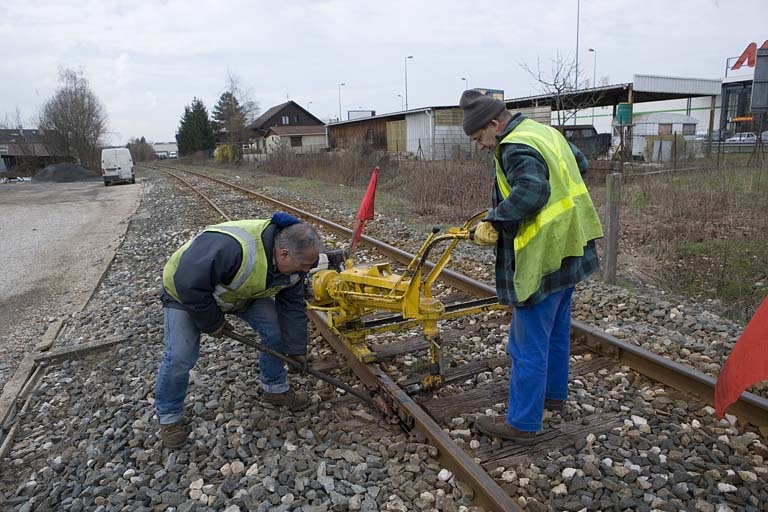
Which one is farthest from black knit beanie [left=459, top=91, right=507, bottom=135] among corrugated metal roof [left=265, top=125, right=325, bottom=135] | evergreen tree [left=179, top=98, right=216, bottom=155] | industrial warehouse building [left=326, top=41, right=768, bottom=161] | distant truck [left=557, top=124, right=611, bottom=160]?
evergreen tree [left=179, top=98, right=216, bottom=155]

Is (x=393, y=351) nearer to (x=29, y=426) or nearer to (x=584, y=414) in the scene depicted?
(x=584, y=414)

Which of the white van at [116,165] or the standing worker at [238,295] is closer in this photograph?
the standing worker at [238,295]

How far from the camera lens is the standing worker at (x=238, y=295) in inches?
112

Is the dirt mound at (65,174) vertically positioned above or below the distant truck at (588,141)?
below

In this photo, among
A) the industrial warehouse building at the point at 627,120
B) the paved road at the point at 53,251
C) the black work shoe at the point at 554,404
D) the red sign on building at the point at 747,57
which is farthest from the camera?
the red sign on building at the point at 747,57

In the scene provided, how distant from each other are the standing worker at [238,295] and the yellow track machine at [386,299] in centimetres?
37

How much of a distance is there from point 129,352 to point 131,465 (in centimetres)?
Result: 179

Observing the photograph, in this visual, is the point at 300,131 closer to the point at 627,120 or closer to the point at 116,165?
the point at 116,165

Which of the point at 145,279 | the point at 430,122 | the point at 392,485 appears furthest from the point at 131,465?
the point at 430,122

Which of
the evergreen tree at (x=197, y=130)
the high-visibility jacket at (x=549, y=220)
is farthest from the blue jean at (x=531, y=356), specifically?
the evergreen tree at (x=197, y=130)

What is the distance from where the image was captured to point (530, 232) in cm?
269

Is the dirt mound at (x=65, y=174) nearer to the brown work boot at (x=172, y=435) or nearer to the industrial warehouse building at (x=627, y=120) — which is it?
the industrial warehouse building at (x=627, y=120)

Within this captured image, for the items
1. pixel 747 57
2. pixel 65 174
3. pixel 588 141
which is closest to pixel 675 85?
pixel 588 141

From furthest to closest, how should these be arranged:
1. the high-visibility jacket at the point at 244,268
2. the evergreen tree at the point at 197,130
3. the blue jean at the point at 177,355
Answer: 1. the evergreen tree at the point at 197,130
2. the blue jean at the point at 177,355
3. the high-visibility jacket at the point at 244,268
